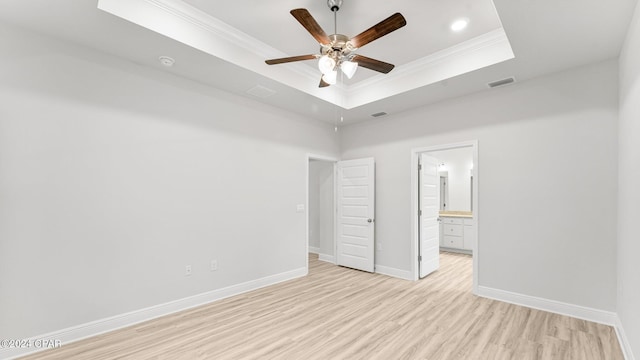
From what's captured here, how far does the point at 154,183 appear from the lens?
128 inches

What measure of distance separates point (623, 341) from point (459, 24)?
344cm

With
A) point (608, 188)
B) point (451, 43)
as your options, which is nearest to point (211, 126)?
point (451, 43)

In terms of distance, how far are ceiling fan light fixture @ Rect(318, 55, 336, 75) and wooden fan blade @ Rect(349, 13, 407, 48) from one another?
23 cm

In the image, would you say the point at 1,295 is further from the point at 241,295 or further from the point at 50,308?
the point at 241,295

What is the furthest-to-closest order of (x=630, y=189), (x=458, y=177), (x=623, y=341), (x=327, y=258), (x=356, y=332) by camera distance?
(x=458, y=177) → (x=327, y=258) → (x=356, y=332) → (x=623, y=341) → (x=630, y=189)

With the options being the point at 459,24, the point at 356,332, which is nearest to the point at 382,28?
the point at 459,24

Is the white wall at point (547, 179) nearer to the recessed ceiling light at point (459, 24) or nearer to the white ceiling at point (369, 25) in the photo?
the white ceiling at point (369, 25)

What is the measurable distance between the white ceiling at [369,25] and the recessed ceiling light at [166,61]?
0.07 m

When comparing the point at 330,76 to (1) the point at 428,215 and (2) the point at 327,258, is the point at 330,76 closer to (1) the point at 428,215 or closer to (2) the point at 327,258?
(1) the point at 428,215

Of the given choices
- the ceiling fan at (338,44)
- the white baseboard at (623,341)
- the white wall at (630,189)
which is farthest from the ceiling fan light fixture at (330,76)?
the white baseboard at (623,341)

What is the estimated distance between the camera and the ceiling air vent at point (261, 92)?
3855 mm

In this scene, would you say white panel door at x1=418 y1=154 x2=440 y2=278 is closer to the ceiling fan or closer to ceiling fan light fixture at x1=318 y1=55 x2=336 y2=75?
the ceiling fan

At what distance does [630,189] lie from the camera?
2.37 meters

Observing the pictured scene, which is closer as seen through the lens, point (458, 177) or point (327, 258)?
point (327, 258)
